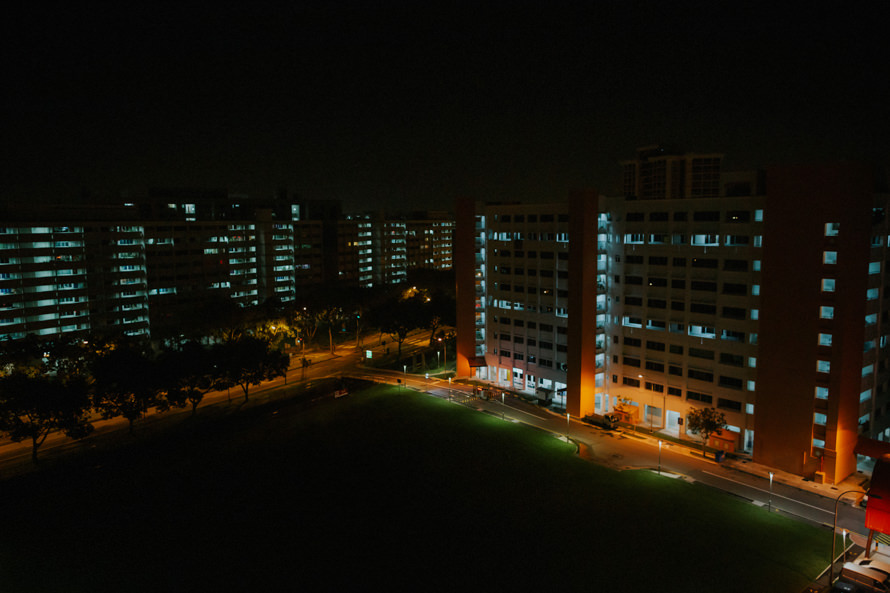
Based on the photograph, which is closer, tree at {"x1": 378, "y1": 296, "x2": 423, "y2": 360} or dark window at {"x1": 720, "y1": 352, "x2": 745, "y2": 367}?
dark window at {"x1": 720, "y1": 352, "x2": 745, "y2": 367}

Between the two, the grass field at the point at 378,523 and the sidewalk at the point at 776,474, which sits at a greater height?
the sidewalk at the point at 776,474

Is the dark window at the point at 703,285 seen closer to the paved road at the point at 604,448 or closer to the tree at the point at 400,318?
the paved road at the point at 604,448

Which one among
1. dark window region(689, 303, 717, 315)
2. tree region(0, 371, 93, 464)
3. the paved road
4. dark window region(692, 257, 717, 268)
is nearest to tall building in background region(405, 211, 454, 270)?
the paved road

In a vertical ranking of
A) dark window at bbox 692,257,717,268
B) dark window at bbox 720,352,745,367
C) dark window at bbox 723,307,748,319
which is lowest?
dark window at bbox 720,352,745,367

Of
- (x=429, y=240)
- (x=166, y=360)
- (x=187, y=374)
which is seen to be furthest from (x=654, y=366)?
(x=429, y=240)

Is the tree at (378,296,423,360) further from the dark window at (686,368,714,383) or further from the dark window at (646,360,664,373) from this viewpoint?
the dark window at (686,368,714,383)

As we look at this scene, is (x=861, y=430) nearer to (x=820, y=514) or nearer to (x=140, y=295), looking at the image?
(x=820, y=514)

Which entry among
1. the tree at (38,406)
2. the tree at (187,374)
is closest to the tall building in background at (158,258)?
the tree at (187,374)
